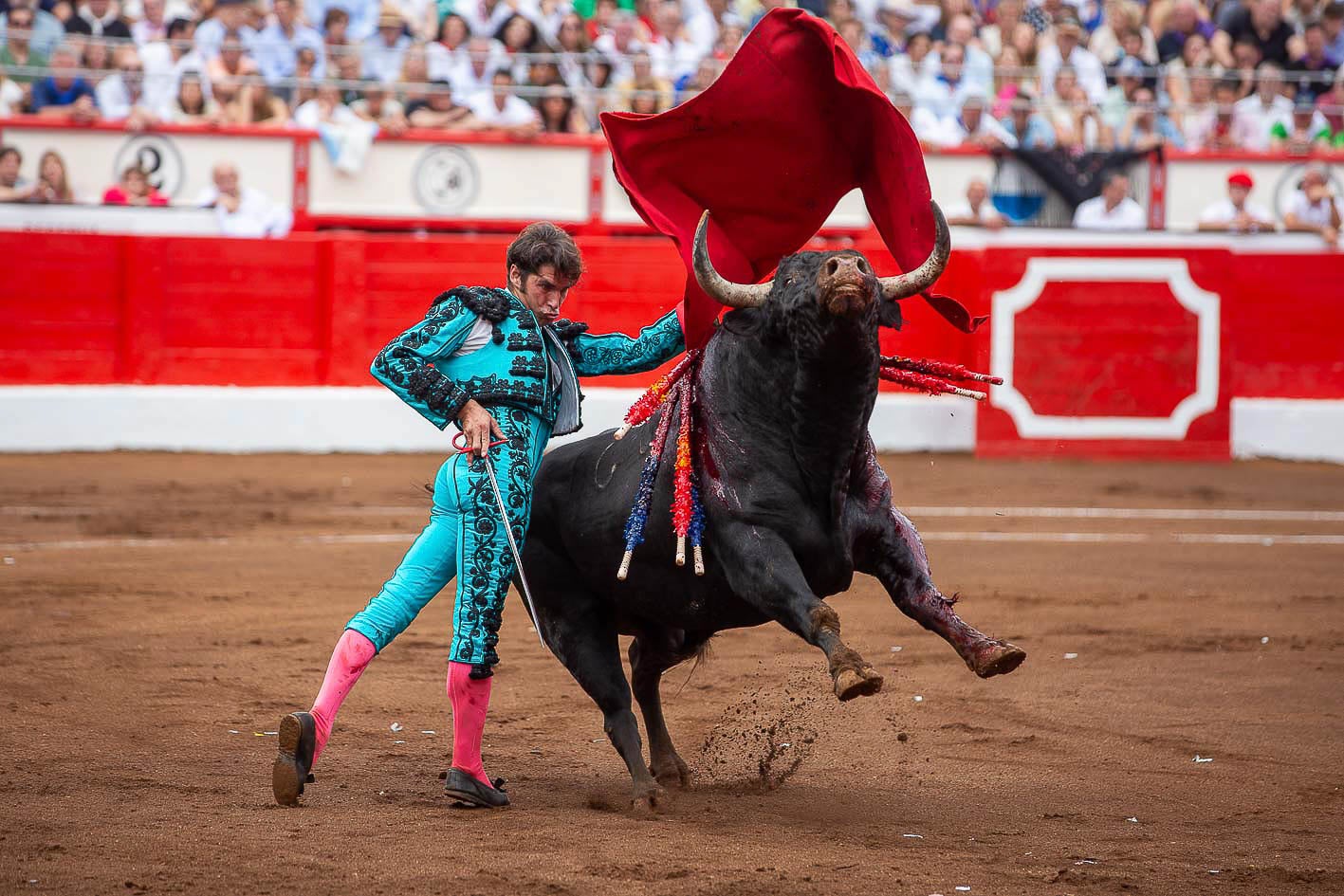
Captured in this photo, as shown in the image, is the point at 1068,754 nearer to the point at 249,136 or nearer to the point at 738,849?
the point at 738,849

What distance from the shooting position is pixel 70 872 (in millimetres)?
3217

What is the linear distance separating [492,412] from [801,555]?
75 centimetres

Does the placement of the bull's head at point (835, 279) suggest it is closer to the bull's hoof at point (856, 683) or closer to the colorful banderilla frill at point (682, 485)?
the colorful banderilla frill at point (682, 485)

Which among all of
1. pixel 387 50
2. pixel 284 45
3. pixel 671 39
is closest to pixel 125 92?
pixel 284 45

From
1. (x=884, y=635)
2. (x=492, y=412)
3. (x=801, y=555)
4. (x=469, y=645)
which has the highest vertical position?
(x=492, y=412)

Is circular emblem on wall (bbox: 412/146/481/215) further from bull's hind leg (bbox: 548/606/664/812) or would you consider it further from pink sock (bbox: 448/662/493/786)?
pink sock (bbox: 448/662/493/786)

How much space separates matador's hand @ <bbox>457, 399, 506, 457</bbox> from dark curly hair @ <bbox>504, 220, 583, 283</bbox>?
0.34 metres

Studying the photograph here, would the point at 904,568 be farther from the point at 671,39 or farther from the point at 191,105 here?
the point at 671,39

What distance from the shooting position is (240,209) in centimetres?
1166

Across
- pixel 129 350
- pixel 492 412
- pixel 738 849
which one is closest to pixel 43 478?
pixel 129 350

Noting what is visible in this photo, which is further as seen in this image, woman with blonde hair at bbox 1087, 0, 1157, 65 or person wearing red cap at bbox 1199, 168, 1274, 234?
woman with blonde hair at bbox 1087, 0, 1157, 65

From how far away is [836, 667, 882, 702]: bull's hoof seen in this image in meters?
3.26

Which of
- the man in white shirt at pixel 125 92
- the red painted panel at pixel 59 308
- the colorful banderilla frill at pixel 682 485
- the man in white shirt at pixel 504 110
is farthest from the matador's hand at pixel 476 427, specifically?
the man in white shirt at pixel 504 110

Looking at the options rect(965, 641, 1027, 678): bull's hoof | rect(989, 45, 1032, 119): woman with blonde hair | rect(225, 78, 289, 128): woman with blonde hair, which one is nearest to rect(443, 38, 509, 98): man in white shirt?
rect(225, 78, 289, 128): woman with blonde hair
